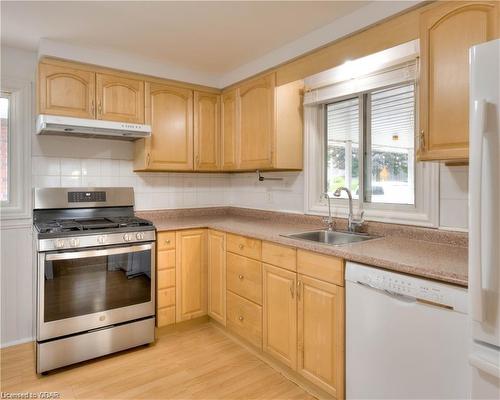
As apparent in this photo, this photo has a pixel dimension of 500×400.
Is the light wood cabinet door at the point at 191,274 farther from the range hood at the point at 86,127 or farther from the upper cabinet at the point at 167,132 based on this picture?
the range hood at the point at 86,127

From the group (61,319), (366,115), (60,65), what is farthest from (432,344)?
(60,65)

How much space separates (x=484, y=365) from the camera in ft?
3.82

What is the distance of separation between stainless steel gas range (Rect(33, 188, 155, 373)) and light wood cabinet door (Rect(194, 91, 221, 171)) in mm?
955

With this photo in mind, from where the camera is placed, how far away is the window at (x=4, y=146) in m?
2.72

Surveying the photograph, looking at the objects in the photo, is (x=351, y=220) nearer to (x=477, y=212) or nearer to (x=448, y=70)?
(x=448, y=70)

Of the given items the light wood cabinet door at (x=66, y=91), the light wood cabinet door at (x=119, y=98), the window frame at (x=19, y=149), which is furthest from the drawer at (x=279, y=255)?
the window frame at (x=19, y=149)

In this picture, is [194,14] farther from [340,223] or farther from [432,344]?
[432,344]

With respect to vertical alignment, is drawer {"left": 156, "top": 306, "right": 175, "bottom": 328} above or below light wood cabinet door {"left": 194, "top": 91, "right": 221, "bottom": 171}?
below

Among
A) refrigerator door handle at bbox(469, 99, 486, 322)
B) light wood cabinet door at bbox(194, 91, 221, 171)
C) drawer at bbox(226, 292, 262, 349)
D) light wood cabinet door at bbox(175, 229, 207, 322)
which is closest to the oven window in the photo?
light wood cabinet door at bbox(175, 229, 207, 322)

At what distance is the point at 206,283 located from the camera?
299 cm

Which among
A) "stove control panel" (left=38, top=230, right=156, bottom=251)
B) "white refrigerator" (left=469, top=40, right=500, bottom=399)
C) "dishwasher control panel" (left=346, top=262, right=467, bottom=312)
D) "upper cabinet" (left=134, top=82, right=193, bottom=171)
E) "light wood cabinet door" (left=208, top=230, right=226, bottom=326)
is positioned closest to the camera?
"white refrigerator" (left=469, top=40, right=500, bottom=399)

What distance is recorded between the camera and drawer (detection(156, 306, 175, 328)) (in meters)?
2.76

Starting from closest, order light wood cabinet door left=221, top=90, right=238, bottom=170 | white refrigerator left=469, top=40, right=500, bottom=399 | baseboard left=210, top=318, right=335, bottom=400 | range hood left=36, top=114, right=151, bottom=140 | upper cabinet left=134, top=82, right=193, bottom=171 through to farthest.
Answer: white refrigerator left=469, top=40, right=500, bottom=399 → baseboard left=210, top=318, right=335, bottom=400 → range hood left=36, top=114, right=151, bottom=140 → upper cabinet left=134, top=82, right=193, bottom=171 → light wood cabinet door left=221, top=90, right=238, bottom=170

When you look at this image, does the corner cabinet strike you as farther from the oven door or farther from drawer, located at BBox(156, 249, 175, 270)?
the oven door
